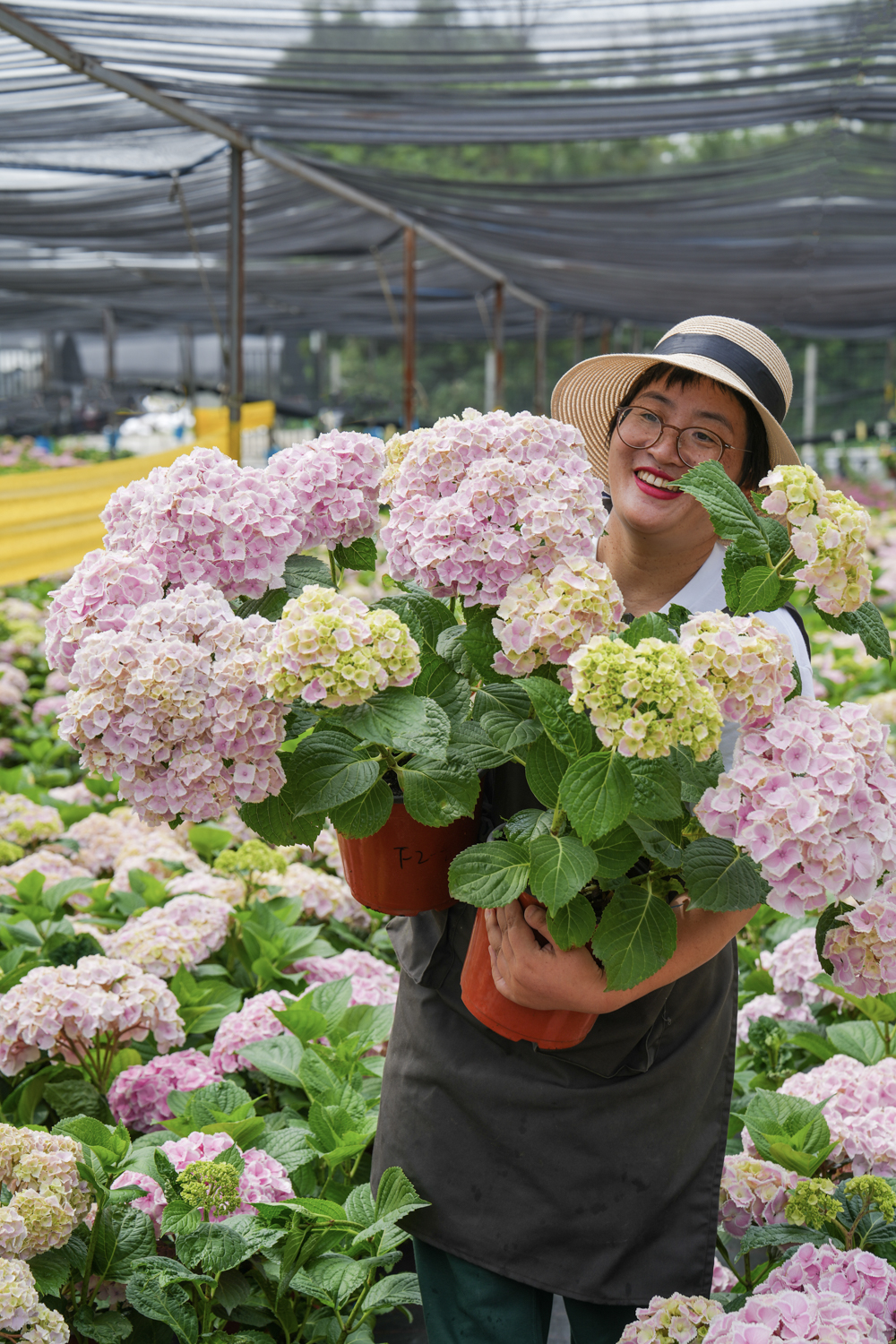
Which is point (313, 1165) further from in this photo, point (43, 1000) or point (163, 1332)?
point (43, 1000)

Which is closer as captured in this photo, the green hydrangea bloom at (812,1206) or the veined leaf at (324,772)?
the veined leaf at (324,772)

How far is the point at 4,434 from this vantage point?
17.1 m

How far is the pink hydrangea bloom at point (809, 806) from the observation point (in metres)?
1.07

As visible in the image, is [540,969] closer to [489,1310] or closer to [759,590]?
[759,590]

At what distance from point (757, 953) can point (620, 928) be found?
1.86 meters

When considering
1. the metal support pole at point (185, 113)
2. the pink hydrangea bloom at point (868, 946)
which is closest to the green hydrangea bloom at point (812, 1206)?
the pink hydrangea bloom at point (868, 946)

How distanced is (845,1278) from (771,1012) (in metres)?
1.05

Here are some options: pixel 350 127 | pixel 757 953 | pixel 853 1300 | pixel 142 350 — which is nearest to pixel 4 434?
pixel 142 350

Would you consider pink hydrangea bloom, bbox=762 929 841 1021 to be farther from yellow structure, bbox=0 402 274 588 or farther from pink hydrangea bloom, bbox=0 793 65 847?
yellow structure, bbox=0 402 274 588

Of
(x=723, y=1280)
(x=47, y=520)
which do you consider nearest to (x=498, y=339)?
(x=47, y=520)

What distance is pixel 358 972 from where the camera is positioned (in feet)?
8.41

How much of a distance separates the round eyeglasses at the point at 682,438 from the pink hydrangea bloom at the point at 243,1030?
4.13 feet

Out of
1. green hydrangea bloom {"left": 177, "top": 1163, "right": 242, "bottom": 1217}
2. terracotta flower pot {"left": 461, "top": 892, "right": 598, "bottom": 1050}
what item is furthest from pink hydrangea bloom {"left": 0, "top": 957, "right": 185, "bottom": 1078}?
terracotta flower pot {"left": 461, "top": 892, "right": 598, "bottom": 1050}

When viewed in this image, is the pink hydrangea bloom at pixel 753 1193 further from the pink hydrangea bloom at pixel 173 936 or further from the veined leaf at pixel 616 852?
the pink hydrangea bloom at pixel 173 936
